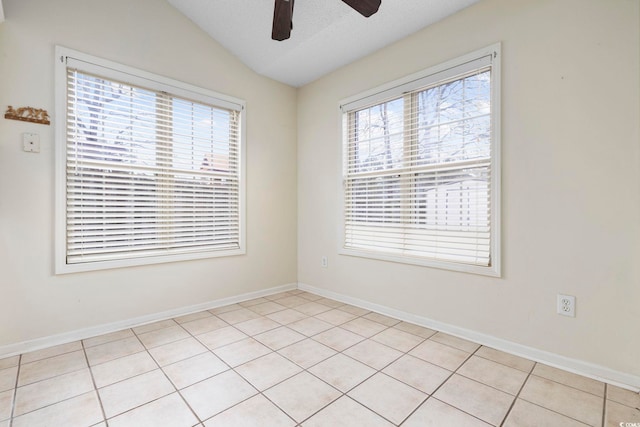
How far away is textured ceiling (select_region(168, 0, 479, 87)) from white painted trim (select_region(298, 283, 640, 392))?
8.21ft

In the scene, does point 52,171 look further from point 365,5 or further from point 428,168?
point 428,168

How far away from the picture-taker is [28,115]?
7.07 ft

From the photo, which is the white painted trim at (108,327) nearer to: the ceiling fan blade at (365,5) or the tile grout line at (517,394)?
the tile grout line at (517,394)

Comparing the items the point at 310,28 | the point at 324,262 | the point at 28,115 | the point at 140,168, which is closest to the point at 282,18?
the point at 310,28

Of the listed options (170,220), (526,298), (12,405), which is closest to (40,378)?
(12,405)

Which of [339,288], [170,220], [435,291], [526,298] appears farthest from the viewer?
[339,288]

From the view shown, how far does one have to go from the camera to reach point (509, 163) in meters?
2.14

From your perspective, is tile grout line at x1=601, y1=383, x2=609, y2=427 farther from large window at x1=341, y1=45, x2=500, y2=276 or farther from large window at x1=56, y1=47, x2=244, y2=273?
large window at x1=56, y1=47, x2=244, y2=273

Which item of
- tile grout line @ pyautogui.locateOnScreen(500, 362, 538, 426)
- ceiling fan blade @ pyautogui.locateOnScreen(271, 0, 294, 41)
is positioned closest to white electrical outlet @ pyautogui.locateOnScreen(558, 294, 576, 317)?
tile grout line @ pyautogui.locateOnScreen(500, 362, 538, 426)

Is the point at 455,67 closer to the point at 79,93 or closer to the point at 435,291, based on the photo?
the point at 435,291

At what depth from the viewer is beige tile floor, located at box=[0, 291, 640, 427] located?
4.84 ft

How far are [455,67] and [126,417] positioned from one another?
3.08m

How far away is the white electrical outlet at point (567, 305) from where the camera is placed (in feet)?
6.22

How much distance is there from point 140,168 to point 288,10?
5.90ft
